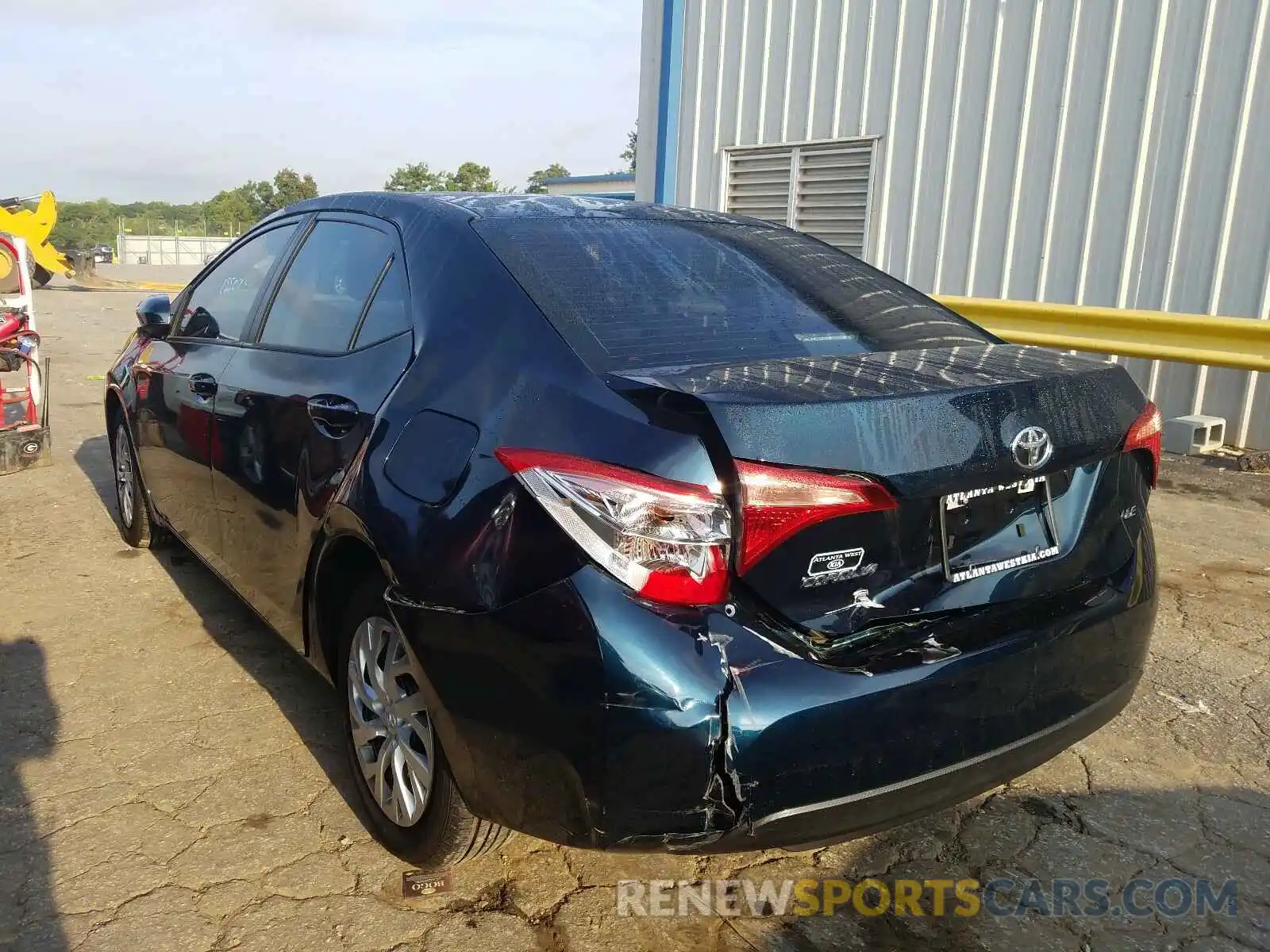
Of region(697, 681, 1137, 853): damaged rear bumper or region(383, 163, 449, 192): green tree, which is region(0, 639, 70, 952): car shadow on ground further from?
region(383, 163, 449, 192): green tree

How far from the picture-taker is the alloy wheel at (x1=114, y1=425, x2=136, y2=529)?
4832 mm

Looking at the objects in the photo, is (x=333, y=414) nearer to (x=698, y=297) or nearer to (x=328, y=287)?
(x=328, y=287)

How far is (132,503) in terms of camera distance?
491 cm

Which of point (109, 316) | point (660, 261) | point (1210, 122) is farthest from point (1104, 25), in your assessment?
point (109, 316)

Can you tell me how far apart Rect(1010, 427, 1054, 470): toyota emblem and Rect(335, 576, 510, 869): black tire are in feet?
4.37

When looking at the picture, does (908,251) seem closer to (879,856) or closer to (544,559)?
(879,856)

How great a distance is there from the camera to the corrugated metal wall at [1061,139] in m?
6.74

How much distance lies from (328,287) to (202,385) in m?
0.82

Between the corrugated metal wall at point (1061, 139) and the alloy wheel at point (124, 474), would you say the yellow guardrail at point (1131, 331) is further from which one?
the alloy wheel at point (124, 474)

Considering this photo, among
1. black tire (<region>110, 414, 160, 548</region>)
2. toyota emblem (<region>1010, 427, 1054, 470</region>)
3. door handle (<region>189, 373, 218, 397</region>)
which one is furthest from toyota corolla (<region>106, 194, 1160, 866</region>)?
black tire (<region>110, 414, 160, 548</region>)

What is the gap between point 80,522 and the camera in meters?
5.46

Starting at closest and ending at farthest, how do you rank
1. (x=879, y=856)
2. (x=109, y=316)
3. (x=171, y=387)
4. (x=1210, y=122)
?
(x=879, y=856), (x=171, y=387), (x=1210, y=122), (x=109, y=316)

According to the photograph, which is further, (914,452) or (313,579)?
(313,579)

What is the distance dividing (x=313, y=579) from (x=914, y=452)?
1609 millimetres
